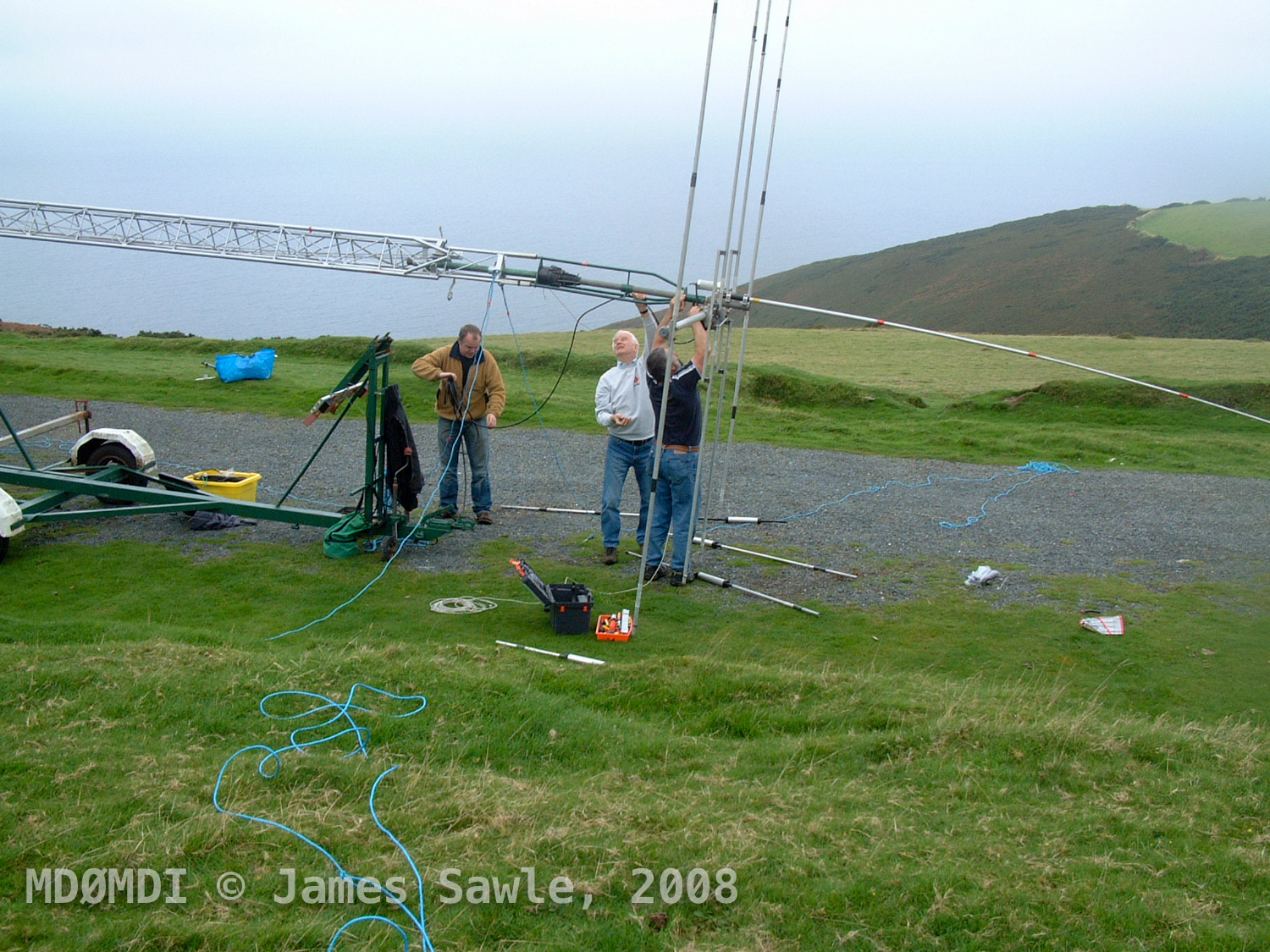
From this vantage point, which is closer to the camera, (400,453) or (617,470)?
(400,453)

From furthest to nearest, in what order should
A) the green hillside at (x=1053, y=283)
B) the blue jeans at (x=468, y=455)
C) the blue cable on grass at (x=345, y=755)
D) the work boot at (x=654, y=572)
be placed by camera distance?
the green hillside at (x=1053, y=283), the blue jeans at (x=468, y=455), the work boot at (x=654, y=572), the blue cable on grass at (x=345, y=755)

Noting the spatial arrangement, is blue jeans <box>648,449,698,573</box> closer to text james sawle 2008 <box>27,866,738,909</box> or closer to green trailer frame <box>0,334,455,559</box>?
green trailer frame <box>0,334,455,559</box>

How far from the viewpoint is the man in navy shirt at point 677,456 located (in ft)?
29.4

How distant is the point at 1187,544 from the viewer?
11.3 metres

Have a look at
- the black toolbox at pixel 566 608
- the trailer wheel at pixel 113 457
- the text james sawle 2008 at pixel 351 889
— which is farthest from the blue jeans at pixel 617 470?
the text james sawle 2008 at pixel 351 889

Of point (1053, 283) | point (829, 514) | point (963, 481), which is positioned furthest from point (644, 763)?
point (1053, 283)

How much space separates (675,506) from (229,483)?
5.58 metres

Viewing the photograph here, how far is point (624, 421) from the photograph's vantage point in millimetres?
9336

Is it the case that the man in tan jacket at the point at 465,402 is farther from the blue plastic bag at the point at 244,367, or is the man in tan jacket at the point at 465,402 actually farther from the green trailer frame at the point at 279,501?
the blue plastic bag at the point at 244,367

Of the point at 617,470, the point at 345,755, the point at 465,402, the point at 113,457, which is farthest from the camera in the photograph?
the point at 113,457

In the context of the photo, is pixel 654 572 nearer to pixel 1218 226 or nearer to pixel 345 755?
pixel 345 755

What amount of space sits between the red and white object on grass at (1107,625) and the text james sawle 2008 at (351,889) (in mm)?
5780

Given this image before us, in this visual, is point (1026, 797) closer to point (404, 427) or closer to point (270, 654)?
point (270, 654)

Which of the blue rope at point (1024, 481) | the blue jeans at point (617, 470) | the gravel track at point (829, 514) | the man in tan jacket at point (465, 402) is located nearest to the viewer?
the blue jeans at point (617, 470)
